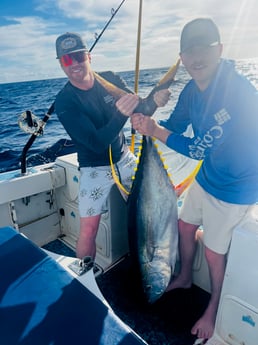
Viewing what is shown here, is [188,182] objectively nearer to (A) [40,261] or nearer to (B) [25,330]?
(A) [40,261]

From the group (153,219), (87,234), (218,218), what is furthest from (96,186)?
(218,218)

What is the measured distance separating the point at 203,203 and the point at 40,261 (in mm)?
956

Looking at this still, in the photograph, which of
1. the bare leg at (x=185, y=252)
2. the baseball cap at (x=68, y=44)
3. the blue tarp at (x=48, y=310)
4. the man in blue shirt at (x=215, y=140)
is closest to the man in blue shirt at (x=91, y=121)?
the baseball cap at (x=68, y=44)

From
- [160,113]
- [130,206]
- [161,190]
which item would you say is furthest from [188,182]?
[160,113]

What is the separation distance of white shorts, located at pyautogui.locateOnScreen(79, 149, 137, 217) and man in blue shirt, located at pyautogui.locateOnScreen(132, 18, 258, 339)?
540mm

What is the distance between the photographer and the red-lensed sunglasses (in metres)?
1.75

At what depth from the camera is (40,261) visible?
52.7 inches

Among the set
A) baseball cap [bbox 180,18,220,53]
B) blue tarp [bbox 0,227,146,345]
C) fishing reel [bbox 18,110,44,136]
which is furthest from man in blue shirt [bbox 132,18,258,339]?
fishing reel [bbox 18,110,44,136]

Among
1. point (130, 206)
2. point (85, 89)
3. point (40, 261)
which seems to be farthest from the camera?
point (85, 89)

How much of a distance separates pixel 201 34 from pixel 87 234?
1471 millimetres

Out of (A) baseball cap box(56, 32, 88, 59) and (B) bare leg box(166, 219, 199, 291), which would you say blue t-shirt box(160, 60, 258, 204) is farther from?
(A) baseball cap box(56, 32, 88, 59)

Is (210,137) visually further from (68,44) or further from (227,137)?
(68,44)

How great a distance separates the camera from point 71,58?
176 centimetres

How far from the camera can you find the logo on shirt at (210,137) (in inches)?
53.5
